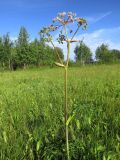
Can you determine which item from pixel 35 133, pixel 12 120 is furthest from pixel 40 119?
pixel 35 133

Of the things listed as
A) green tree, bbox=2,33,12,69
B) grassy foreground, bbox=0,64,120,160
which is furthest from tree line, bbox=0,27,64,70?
grassy foreground, bbox=0,64,120,160

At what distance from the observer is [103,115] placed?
380 centimetres

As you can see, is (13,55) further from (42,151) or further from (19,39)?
(42,151)

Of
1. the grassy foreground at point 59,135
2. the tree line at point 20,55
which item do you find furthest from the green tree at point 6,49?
the grassy foreground at point 59,135

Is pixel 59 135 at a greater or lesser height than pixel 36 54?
lesser

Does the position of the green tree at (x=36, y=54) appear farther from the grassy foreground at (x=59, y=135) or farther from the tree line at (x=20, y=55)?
the grassy foreground at (x=59, y=135)

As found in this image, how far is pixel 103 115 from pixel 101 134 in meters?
0.63

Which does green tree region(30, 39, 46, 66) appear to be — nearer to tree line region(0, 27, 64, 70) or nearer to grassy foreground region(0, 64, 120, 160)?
tree line region(0, 27, 64, 70)

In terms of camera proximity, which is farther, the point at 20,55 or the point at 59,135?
the point at 20,55

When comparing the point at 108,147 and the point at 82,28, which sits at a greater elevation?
the point at 82,28

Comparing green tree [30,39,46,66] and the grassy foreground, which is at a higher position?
green tree [30,39,46,66]

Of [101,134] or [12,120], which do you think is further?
[12,120]

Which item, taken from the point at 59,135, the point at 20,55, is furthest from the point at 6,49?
the point at 59,135

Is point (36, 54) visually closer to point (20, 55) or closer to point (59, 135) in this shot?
point (20, 55)
